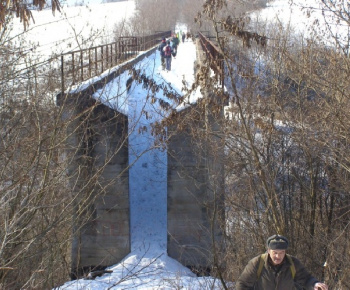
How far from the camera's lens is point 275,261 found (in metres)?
4.59

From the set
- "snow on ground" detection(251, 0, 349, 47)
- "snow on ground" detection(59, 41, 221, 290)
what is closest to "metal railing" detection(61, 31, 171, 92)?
"snow on ground" detection(59, 41, 221, 290)

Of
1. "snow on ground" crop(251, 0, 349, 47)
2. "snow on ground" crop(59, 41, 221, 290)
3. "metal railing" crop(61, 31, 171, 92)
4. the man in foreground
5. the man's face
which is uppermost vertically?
"snow on ground" crop(251, 0, 349, 47)

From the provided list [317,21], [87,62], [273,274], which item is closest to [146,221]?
[87,62]

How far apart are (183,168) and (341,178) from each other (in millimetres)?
4090

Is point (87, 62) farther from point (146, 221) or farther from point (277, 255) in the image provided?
point (277, 255)

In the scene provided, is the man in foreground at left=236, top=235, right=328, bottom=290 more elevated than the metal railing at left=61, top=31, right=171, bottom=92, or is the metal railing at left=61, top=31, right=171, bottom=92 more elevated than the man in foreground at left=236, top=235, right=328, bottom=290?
the metal railing at left=61, top=31, right=171, bottom=92

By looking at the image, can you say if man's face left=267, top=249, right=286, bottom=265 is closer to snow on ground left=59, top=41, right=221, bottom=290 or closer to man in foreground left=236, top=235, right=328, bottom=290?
man in foreground left=236, top=235, right=328, bottom=290

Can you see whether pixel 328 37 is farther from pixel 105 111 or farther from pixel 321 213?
pixel 105 111

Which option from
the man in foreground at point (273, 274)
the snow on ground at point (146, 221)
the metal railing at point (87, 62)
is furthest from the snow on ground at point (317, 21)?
the man in foreground at point (273, 274)

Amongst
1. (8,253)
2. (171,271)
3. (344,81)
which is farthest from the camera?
(171,271)

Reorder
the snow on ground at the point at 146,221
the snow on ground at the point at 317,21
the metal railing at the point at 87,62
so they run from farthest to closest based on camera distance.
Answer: the snow on ground at the point at 146,221 < the snow on ground at the point at 317,21 < the metal railing at the point at 87,62

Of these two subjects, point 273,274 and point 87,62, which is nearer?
point 273,274

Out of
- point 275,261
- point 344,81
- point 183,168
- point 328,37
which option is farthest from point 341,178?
point 275,261

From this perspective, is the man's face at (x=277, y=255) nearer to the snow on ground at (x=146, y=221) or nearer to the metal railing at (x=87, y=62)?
the metal railing at (x=87, y=62)
